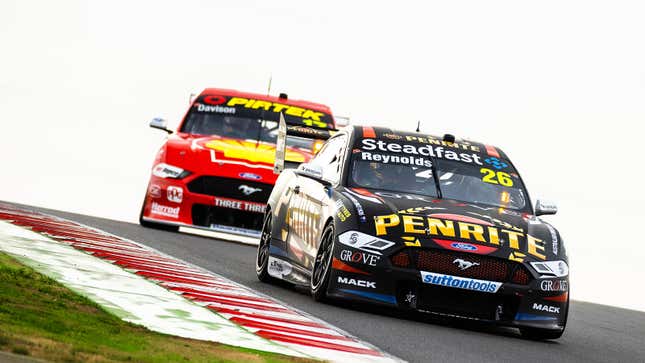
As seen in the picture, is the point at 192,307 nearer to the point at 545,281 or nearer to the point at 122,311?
the point at 122,311

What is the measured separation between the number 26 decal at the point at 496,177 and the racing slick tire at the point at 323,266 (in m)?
1.65

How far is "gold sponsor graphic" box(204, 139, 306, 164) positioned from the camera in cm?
1875

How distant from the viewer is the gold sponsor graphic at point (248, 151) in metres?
18.8

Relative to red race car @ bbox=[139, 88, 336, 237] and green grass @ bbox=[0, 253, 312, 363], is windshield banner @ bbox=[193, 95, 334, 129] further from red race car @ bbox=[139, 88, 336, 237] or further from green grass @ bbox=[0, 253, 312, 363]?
green grass @ bbox=[0, 253, 312, 363]

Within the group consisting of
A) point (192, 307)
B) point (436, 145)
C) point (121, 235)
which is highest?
point (436, 145)

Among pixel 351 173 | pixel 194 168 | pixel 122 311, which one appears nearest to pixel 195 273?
pixel 351 173

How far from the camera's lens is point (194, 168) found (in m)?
18.6

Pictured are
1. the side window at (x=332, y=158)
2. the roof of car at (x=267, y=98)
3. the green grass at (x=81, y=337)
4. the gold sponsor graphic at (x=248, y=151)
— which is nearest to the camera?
the green grass at (x=81, y=337)

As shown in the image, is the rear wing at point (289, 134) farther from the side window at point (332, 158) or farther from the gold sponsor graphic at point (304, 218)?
the gold sponsor graphic at point (304, 218)

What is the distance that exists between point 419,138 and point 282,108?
828cm

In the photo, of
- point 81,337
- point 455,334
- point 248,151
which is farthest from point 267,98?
point 81,337

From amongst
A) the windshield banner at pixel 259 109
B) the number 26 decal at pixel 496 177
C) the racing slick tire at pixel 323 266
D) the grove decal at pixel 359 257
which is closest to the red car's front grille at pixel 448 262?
the grove decal at pixel 359 257

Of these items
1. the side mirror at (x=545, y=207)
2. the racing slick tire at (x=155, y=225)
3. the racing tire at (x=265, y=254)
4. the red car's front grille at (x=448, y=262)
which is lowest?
the racing slick tire at (x=155, y=225)

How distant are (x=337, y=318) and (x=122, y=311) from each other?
207 cm
